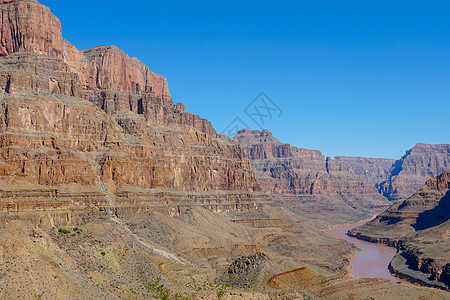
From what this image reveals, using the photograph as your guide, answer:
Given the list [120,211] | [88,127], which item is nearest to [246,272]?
[120,211]

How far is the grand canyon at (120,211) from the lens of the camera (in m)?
75.3

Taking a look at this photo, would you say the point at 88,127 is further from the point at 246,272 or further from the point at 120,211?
the point at 246,272

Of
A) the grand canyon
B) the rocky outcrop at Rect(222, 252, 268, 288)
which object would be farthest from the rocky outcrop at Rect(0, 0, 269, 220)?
the rocky outcrop at Rect(222, 252, 268, 288)

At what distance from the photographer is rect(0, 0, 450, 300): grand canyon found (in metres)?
75.3

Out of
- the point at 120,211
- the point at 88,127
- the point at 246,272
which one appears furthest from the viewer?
the point at 88,127

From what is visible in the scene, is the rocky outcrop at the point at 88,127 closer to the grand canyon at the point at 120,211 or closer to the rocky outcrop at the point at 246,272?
the grand canyon at the point at 120,211

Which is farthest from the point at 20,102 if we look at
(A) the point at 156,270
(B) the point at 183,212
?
(A) the point at 156,270

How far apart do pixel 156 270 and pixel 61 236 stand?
17.2 m

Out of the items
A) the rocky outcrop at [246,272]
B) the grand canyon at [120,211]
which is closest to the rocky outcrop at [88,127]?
the grand canyon at [120,211]

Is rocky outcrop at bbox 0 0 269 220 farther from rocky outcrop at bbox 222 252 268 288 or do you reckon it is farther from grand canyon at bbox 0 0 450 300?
rocky outcrop at bbox 222 252 268 288

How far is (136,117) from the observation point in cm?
17200

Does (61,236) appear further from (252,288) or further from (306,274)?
(306,274)

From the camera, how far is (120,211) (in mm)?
130875

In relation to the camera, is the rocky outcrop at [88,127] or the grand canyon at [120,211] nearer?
the grand canyon at [120,211]
